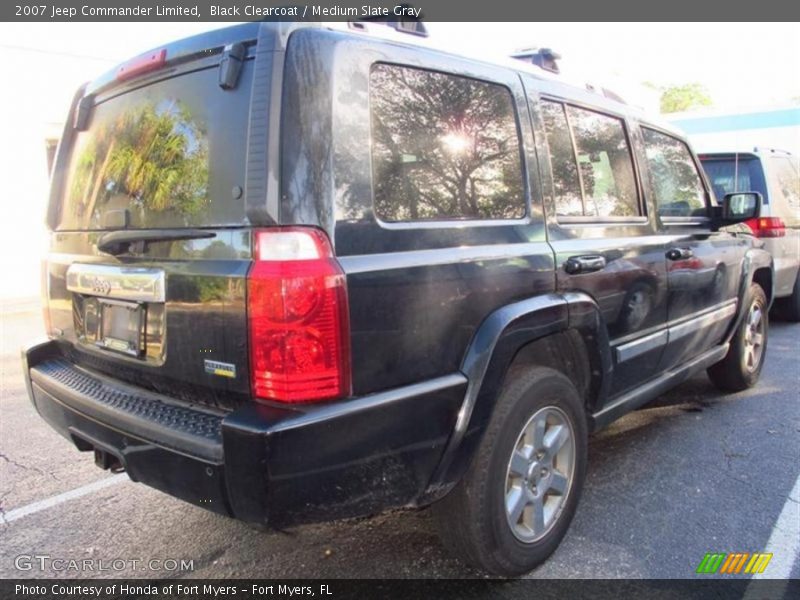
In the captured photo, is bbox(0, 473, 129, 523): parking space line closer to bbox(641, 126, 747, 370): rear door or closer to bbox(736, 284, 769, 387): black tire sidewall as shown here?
bbox(641, 126, 747, 370): rear door

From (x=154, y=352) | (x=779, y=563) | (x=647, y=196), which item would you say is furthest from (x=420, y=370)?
(x=647, y=196)

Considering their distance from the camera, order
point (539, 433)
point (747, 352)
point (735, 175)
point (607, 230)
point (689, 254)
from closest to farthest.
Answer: point (539, 433), point (607, 230), point (689, 254), point (747, 352), point (735, 175)

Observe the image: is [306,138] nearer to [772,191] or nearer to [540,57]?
[540,57]

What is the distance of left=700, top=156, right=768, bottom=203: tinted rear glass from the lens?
649cm

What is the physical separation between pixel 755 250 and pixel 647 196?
6.02 ft

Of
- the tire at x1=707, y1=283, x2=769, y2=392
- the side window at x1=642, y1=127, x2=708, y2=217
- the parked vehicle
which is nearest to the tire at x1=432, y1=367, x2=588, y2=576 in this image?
the side window at x1=642, y1=127, x2=708, y2=217

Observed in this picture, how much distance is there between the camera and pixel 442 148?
2.29 meters

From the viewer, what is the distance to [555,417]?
2688 mm

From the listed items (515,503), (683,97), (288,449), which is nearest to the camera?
(288,449)

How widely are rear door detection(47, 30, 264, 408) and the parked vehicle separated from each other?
566 cm

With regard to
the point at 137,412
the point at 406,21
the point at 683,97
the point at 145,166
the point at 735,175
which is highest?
the point at 683,97

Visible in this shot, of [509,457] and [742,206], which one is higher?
[742,206]

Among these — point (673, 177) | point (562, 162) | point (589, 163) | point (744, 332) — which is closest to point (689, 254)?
point (673, 177)

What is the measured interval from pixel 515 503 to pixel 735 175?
5382mm
